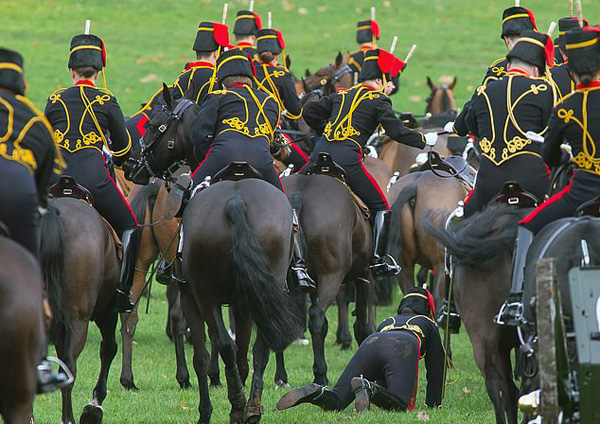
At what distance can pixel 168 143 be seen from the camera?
10.6 m

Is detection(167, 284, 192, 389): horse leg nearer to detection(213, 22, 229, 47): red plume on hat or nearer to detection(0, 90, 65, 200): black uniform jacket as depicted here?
detection(213, 22, 229, 47): red plume on hat

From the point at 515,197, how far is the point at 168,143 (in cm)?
336

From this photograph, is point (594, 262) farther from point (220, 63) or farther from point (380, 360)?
point (220, 63)

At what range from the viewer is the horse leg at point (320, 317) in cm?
1123

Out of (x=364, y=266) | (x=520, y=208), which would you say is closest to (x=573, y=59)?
(x=520, y=208)

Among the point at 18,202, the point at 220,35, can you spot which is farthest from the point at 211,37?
the point at 18,202

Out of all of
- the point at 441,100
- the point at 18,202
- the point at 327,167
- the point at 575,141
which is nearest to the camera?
the point at 18,202

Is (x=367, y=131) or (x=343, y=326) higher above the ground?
(x=367, y=131)

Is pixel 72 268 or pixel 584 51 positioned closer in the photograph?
pixel 584 51

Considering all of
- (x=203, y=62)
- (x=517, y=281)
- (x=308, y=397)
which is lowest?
(x=308, y=397)

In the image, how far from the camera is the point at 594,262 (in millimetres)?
6754

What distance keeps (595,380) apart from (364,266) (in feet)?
19.4

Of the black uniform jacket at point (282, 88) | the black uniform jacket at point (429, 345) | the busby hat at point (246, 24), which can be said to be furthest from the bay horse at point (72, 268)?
the busby hat at point (246, 24)

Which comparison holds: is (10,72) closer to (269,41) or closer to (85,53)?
(85,53)
